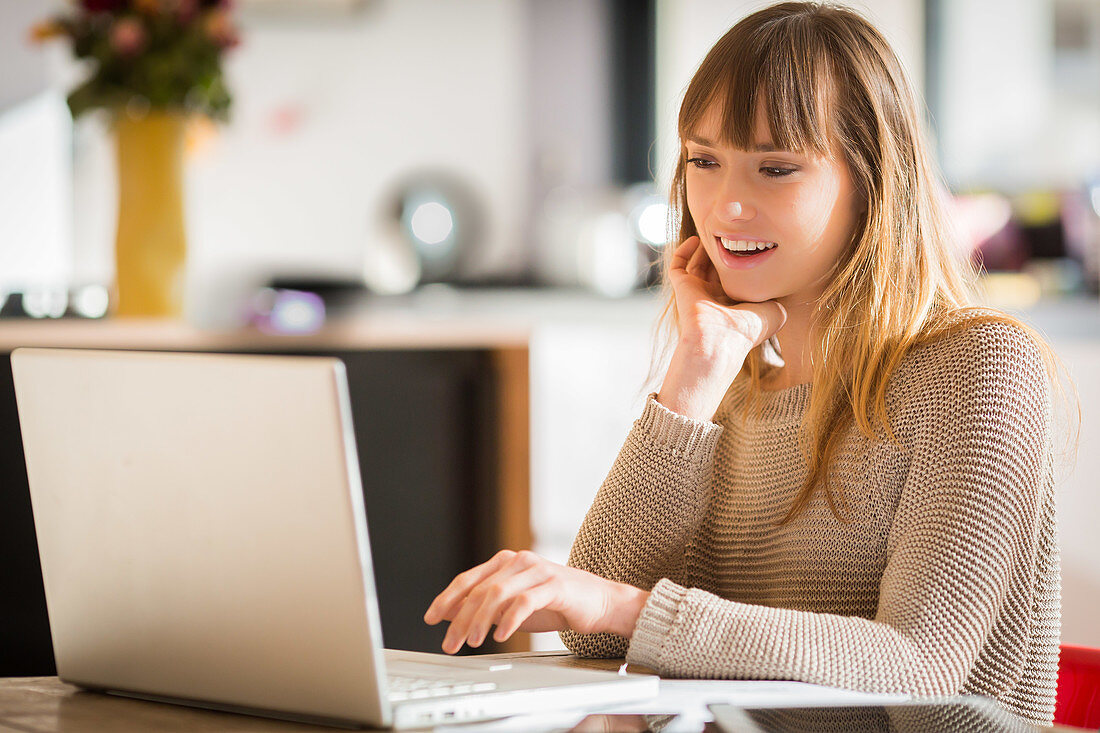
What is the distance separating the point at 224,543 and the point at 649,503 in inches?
18.4

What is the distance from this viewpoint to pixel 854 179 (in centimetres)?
107

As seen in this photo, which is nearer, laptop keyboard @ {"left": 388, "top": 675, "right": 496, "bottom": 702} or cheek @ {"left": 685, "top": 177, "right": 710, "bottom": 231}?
laptop keyboard @ {"left": 388, "top": 675, "right": 496, "bottom": 702}

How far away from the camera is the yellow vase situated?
1990 mm

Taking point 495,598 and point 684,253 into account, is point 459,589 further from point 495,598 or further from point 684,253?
point 684,253

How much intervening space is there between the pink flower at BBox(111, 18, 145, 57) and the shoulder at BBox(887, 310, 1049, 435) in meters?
1.46

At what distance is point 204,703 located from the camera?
813 millimetres

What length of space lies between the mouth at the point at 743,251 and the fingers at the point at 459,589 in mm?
367

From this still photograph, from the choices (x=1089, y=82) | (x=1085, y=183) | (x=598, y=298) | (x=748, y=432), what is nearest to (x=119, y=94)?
(x=748, y=432)

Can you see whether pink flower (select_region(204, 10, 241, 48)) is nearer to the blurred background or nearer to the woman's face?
the woman's face

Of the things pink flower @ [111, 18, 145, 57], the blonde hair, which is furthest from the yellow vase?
the blonde hair

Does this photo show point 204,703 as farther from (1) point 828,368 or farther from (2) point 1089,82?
(2) point 1089,82

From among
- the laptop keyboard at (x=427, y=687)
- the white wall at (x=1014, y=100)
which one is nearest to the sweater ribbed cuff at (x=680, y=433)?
the laptop keyboard at (x=427, y=687)

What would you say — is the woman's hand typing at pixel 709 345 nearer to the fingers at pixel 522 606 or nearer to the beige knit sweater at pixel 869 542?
the beige knit sweater at pixel 869 542

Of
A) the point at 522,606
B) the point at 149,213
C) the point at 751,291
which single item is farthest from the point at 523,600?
the point at 149,213
